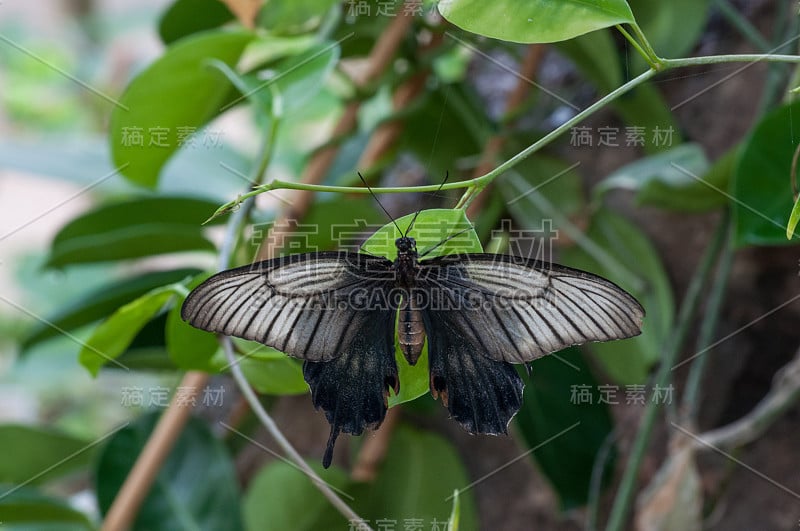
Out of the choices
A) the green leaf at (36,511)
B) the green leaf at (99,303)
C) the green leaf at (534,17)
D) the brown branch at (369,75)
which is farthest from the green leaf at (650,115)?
the green leaf at (36,511)

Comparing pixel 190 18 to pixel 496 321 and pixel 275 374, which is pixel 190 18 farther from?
pixel 496 321

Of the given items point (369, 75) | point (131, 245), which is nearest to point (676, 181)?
point (369, 75)

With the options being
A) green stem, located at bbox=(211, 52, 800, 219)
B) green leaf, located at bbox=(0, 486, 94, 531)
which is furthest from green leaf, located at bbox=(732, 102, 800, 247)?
green leaf, located at bbox=(0, 486, 94, 531)

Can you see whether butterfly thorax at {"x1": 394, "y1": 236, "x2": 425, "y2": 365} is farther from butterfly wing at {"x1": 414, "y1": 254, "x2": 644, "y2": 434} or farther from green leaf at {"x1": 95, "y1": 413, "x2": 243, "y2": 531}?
green leaf at {"x1": 95, "y1": 413, "x2": 243, "y2": 531}

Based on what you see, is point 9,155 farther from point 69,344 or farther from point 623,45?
point 623,45

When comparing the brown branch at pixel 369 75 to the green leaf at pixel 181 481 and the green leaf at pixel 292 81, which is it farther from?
the green leaf at pixel 181 481

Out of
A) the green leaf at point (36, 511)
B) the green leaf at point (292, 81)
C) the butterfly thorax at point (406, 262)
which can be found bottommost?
the green leaf at point (36, 511)
